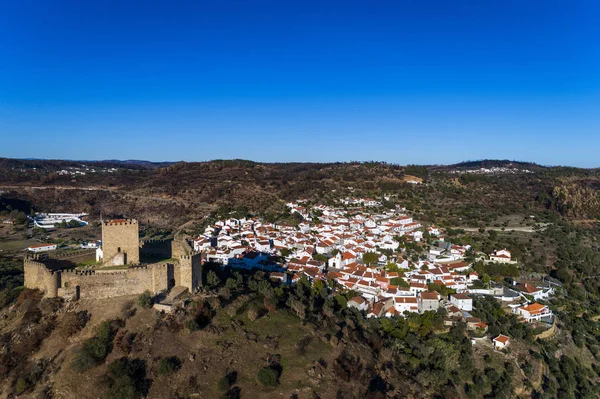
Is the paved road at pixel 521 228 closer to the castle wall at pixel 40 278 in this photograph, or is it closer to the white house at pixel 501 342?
the white house at pixel 501 342

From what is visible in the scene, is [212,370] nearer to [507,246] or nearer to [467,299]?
[467,299]

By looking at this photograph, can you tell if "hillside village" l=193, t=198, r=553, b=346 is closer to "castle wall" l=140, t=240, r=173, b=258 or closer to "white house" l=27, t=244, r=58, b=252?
"castle wall" l=140, t=240, r=173, b=258

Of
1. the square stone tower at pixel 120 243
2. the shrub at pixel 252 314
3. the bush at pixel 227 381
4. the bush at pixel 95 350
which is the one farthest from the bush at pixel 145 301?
the bush at pixel 227 381

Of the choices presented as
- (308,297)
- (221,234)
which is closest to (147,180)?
(221,234)

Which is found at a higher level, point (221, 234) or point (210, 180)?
point (210, 180)

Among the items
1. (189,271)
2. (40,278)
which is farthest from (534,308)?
(40,278)

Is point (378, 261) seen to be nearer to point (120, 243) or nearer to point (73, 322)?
point (120, 243)
